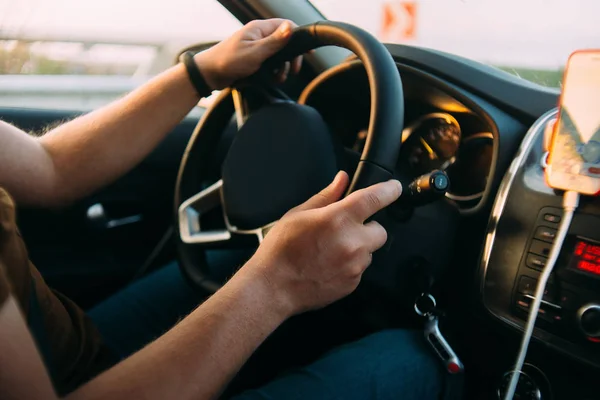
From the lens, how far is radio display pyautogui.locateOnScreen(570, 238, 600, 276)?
84 centimetres

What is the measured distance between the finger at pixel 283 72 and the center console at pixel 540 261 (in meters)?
0.47

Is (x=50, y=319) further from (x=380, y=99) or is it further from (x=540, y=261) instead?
(x=540, y=261)

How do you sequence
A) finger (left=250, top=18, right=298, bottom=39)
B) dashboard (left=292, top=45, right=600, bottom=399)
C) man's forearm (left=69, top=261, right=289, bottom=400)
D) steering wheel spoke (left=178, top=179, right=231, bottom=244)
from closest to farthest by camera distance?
man's forearm (left=69, top=261, right=289, bottom=400) < dashboard (left=292, top=45, right=600, bottom=399) < finger (left=250, top=18, right=298, bottom=39) < steering wheel spoke (left=178, top=179, right=231, bottom=244)

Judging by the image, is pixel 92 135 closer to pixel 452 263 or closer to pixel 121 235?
pixel 121 235

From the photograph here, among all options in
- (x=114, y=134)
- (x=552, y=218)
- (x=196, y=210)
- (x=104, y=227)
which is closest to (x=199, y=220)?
(x=196, y=210)

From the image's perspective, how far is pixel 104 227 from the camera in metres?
1.67

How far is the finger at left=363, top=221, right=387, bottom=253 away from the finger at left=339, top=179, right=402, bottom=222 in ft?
0.11

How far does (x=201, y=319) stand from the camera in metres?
0.75

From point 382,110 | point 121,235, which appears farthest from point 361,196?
point 121,235

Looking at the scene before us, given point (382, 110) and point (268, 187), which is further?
point (268, 187)

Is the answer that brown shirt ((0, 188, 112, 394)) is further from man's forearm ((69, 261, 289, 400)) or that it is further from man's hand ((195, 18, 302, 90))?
man's hand ((195, 18, 302, 90))

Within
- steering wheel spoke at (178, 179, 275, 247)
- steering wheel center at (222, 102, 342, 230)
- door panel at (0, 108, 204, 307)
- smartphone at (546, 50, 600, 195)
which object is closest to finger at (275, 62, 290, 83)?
steering wheel center at (222, 102, 342, 230)

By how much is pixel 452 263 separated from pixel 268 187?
360mm

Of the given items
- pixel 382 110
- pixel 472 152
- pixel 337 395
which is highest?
pixel 382 110
